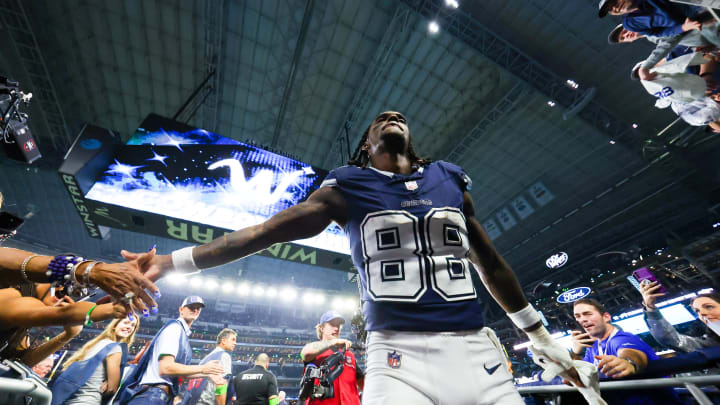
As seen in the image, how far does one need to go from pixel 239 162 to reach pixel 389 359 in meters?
6.25

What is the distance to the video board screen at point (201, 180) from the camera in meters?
4.81

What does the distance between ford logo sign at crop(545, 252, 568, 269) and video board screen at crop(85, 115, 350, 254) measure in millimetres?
11422

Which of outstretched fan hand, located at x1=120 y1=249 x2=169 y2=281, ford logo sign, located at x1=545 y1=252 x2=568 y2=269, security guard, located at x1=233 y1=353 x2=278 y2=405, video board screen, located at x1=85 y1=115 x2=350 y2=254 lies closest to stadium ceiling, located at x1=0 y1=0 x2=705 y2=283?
ford logo sign, located at x1=545 y1=252 x2=568 y2=269

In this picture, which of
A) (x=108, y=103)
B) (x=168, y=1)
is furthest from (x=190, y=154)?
(x=108, y=103)

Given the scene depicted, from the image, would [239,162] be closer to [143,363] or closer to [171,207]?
[171,207]

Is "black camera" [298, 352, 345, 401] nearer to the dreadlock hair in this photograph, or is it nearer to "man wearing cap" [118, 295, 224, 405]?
"man wearing cap" [118, 295, 224, 405]

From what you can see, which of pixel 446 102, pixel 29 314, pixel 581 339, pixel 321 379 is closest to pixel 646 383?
pixel 581 339

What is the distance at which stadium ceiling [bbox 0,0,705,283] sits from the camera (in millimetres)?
7637

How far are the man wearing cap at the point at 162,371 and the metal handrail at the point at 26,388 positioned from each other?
1720 mm

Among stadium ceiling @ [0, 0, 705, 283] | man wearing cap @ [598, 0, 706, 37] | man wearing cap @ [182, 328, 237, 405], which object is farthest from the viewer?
stadium ceiling @ [0, 0, 705, 283]

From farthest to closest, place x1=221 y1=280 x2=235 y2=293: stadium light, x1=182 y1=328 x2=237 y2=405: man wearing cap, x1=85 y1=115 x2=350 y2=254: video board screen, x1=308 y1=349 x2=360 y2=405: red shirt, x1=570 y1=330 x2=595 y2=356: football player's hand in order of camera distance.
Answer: x1=221 y1=280 x2=235 y2=293: stadium light → x1=85 y1=115 x2=350 y2=254: video board screen → x1=182 y1=328 x2=237 y2=405: man wearing cap → x1=308 y1=349 x2=360 y2=405: red shirt → x1=570 y1=330 x2=595 y2=356: football player's hand

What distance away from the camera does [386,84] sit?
30.6ft

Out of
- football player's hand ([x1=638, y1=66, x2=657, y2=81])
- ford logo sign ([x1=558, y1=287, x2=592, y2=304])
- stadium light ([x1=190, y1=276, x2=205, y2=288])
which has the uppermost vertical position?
stadium light ([x1=190, y1=276, x2=205, y2=288])

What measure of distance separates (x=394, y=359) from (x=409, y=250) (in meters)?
0.40
